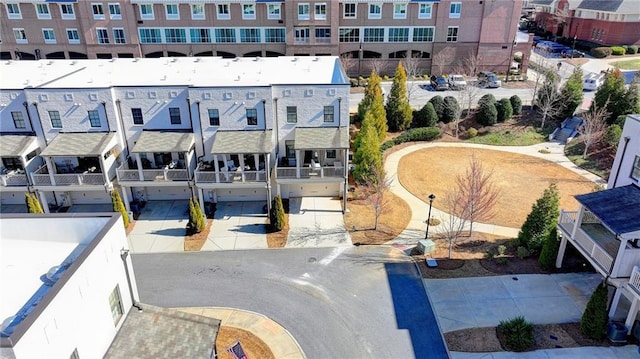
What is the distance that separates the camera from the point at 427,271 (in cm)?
2278

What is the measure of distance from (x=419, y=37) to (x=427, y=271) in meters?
43.5

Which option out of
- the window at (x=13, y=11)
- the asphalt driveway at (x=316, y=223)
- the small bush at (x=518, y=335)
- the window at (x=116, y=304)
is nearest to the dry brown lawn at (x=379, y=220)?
the asphalt driveway at (x=316, y=223)

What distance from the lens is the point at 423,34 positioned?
190 feet

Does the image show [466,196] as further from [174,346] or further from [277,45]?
[277,45]

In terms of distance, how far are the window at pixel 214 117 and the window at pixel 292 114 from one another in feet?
15.0

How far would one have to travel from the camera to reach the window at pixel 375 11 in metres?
55.9

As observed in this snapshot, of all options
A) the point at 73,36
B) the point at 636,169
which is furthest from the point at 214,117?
the point at 73,36

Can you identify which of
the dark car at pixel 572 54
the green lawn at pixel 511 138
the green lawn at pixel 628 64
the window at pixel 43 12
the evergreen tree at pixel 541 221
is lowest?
the green lawn at pixel 511 138

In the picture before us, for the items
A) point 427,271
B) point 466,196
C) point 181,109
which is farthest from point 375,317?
point 181,109

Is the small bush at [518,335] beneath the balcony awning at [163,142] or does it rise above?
beneath

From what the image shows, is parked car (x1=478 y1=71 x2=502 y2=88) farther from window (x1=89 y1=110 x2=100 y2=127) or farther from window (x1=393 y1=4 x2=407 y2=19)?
window (x1=89 y1=110 x2=100 y2=127)

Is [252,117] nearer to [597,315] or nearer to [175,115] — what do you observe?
[175,115]

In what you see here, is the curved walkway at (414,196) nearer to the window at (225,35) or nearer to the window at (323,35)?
the window at (323,35)

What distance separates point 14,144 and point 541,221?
31785 mm
